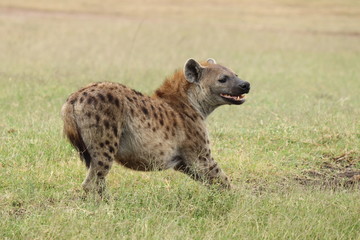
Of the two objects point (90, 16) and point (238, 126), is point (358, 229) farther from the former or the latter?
point (90, 16)

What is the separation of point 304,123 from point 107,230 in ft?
14.8

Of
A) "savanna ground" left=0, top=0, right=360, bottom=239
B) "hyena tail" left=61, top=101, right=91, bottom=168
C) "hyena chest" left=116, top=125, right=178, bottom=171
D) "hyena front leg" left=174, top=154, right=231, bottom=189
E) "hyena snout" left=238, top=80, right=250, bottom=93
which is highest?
"hyena snout" left=238, top=80, right=250, bottom=93

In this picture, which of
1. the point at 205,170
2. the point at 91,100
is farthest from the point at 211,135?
the point at 91,100

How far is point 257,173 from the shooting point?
638 centimetres

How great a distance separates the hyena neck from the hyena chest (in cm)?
48

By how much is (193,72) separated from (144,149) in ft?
3.16

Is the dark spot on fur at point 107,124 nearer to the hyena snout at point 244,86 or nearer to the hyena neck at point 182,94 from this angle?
the hyena neck at point 182,94

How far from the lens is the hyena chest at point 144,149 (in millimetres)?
5262

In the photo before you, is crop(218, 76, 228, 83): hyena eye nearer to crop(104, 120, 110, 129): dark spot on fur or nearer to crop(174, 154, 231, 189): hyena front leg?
crop(174, 154, 231, 189): hyena front leg

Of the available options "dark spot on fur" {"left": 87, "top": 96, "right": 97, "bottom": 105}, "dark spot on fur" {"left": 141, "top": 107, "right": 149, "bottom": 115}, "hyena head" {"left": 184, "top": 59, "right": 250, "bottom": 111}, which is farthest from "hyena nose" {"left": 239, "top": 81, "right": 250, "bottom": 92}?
"dark spot on fur" {"left": 87, "top": 96, "right": 97, "bottom": 105}

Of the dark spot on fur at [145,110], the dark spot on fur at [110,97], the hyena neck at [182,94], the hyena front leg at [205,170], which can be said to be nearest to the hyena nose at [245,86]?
the hyena neck at [182,94]

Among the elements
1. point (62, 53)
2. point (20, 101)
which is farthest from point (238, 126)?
point (62, 53)

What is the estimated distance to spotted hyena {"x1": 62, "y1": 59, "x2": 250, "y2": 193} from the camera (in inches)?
198

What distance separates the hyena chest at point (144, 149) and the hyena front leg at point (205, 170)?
0.18 meters
